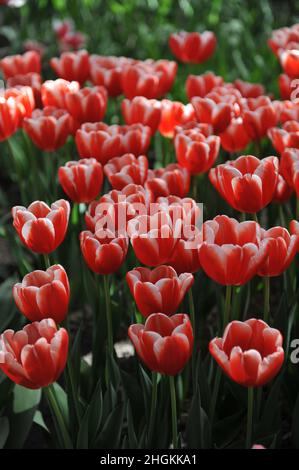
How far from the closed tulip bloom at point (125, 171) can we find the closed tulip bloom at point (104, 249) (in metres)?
0.27

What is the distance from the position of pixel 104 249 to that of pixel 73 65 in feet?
3.91

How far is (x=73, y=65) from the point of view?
2.42 metres

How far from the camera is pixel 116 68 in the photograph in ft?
7.73

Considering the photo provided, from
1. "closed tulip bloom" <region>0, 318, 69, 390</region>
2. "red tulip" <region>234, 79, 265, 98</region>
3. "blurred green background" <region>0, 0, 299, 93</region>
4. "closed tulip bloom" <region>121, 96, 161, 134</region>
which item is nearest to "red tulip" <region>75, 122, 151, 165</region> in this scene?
"closed tulip bloom" <region>121, 96, 161, 134</region>

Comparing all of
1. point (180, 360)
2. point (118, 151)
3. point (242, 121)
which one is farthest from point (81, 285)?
point (180, 360)

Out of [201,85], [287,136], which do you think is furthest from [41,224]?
[201,85]

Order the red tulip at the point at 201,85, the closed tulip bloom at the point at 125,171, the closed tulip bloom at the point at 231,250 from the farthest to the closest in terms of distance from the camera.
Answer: the red tulip at the point at 201,85
the closed tulip bloom at the point at 125,171
the closed tulip bloom at the point at 231,250

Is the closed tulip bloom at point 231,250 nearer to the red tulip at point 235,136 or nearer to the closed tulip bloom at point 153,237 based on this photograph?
the closed tulip bloom at point 153,237

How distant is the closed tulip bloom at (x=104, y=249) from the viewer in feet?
4.58

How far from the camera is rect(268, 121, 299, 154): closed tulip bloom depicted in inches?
69.2

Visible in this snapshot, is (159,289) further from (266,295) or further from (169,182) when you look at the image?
(169,182)

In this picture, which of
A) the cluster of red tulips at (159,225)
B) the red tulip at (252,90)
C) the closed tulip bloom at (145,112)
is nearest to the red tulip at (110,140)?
the cluster of red tulips at (159,225)

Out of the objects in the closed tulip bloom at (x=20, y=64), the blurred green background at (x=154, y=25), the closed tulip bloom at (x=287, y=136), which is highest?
the closed tulip bloom at (x=287, y=136)

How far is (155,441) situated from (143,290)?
1.15 feet
